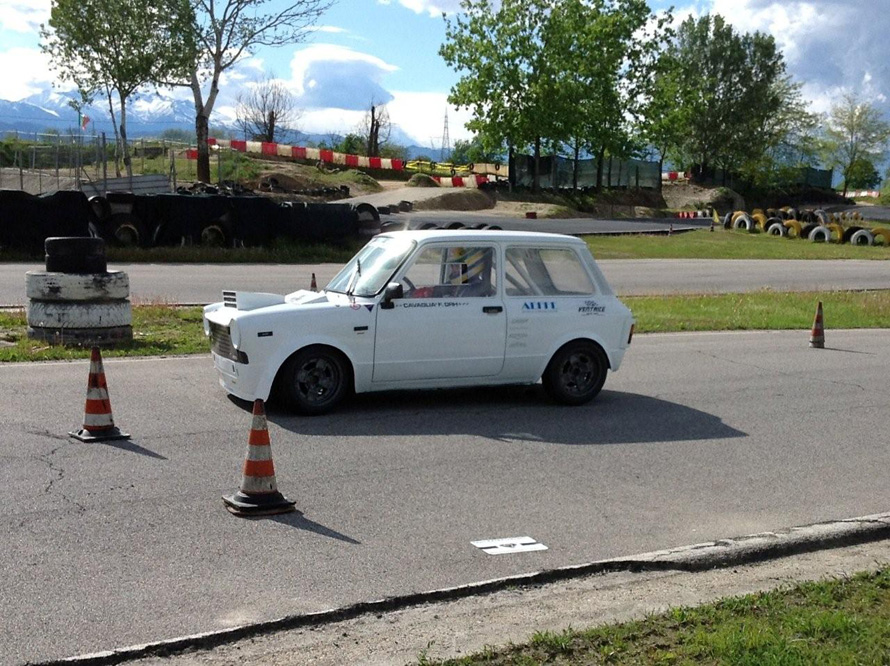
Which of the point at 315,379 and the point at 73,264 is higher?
the point at 73,264

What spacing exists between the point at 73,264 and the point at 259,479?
265 inches

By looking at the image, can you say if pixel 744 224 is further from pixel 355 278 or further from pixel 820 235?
pixel 355 278

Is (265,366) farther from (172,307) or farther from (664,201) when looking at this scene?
(664,201)

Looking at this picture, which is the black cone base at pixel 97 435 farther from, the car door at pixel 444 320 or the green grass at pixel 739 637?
the green grass at pixel 739 637

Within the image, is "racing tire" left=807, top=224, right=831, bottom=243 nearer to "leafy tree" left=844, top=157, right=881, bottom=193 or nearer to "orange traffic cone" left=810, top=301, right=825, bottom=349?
"orange traffic cone" left=810, top=301, right=825, bottom=349

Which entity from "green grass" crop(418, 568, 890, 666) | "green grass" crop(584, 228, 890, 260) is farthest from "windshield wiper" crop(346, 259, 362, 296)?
"green grass" crop(584, 228, 890, 260)

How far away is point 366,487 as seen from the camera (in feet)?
24.2

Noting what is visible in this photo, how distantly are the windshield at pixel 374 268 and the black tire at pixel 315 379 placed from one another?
2.25 feet

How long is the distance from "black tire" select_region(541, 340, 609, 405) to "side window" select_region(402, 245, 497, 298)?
96 centimetres

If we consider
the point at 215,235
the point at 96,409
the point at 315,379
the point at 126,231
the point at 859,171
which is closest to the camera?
the point at 96,409

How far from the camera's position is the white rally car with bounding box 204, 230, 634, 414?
917 centimetres

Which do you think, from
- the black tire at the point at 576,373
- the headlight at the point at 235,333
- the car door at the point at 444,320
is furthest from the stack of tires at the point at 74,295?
the black tire at the point at 576,373

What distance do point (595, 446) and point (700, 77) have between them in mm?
84165

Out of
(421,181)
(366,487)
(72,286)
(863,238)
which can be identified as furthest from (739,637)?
(421,181)
